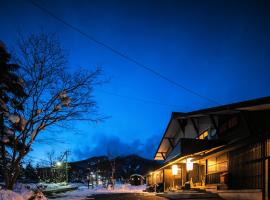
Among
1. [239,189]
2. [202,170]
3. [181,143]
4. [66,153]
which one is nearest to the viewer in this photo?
[239,189]

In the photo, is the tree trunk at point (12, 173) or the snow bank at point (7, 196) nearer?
the snow bank at point (7, 196)

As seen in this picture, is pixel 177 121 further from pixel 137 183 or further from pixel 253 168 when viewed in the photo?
pixel 137 183

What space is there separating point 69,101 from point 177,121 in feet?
52.4

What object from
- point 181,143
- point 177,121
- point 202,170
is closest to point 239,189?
point 181,143

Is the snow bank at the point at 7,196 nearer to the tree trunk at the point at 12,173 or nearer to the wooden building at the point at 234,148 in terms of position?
the tree trunk at the point at 12,173

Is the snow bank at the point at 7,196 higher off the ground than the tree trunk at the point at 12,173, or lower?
lower

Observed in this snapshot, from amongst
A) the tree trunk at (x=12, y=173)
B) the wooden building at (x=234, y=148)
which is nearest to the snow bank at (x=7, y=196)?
the tree trunk at (x=12, y=173)

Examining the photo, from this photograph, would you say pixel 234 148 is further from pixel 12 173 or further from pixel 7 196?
pixel 12 173

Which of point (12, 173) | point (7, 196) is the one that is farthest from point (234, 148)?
point (12, 173)

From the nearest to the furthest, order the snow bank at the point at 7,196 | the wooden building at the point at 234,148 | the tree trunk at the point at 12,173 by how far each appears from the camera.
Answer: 1. the snow bank at the point at 7,196
2. the wooden building at the point at 234,148
3. the tree trunk at the point at 12,173

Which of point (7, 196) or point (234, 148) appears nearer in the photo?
point (7, 196)

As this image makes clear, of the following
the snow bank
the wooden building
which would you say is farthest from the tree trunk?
the wooden building

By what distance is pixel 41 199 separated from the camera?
14.4m

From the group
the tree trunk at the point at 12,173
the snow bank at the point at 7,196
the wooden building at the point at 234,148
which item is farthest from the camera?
the tree trunk at the point at 12,173
